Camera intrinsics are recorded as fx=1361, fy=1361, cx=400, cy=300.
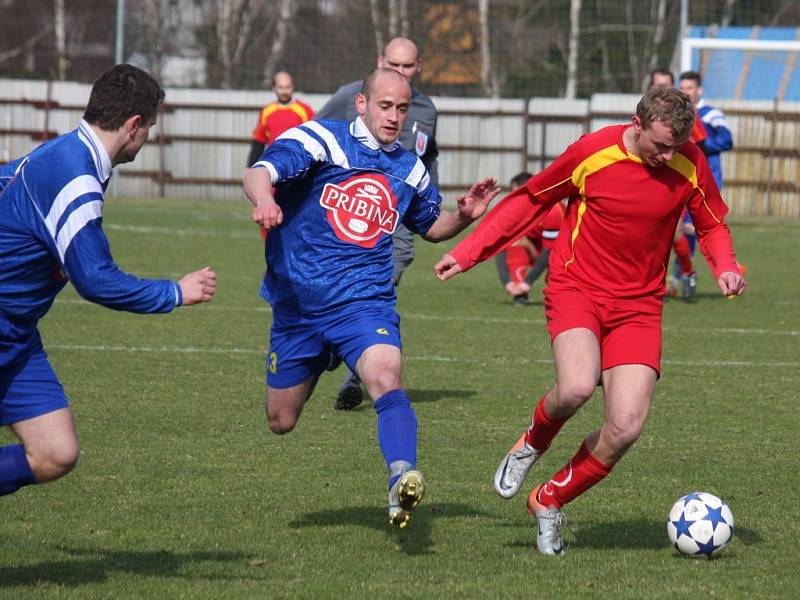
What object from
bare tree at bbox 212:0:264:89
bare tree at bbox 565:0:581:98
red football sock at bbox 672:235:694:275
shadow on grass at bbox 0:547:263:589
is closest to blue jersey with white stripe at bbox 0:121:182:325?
shadow on grass at bbox 0:547:263:589

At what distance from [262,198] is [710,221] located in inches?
76.5

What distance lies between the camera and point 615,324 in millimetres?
5621

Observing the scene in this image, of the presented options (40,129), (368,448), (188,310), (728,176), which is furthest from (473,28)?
(368,448)

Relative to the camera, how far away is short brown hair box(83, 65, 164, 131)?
4688 millimetres

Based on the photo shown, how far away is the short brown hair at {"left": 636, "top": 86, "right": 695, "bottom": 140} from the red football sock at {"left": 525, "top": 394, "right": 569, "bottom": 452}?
4.00ft

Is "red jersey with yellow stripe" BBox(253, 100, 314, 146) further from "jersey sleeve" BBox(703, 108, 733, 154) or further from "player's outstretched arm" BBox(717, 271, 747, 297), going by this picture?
"player's outstretched arm" BBox(717, 271, 747, 297)

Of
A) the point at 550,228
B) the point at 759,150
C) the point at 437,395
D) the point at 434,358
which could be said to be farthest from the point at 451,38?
the point at 437,395

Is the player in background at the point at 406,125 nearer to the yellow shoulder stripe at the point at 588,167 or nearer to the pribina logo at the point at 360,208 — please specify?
the pribina logo at the point at 360,208

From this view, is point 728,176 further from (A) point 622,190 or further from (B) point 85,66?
(B) point 85,66

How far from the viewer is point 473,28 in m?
30.4

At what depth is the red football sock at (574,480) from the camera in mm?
5512

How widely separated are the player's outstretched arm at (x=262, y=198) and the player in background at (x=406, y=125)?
9.53 feet

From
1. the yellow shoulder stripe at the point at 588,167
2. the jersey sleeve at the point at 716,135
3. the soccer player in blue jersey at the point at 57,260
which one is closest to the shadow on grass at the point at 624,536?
the yellow shoulder stripe at the point at 588,167

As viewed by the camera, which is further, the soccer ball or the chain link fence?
the chain link fence
